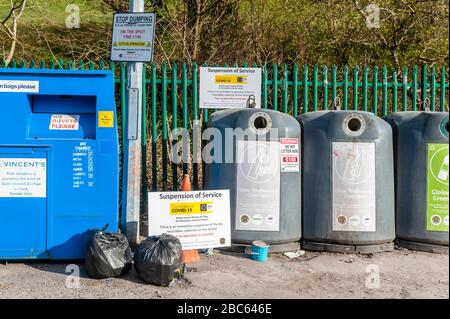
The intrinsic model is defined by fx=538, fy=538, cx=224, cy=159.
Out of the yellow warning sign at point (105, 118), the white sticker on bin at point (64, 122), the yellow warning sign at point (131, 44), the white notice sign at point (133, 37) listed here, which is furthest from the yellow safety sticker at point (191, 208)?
the yellow warning sign at point (131, 44)

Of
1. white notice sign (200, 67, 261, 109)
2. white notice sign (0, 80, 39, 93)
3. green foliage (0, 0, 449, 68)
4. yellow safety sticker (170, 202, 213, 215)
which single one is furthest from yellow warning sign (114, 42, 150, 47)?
green foliage (0, 0, 449, 68)

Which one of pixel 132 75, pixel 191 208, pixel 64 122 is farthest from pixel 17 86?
pixel 191 208

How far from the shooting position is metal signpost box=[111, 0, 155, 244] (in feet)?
16.1

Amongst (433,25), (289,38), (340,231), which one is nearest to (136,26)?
(340,231)

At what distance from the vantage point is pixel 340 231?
4.94 m

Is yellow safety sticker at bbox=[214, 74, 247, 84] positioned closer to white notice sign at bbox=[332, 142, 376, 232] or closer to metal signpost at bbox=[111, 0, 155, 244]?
metal signpost at bbox=[111, 0, 155, 244]

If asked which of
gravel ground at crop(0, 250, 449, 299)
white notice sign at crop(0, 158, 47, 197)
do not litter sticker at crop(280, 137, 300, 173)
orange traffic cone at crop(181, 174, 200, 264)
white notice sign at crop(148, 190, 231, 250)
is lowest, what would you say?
gravel ground at crop(0, 250, 449, 299)

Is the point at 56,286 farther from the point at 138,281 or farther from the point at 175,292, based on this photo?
the point at 175,292

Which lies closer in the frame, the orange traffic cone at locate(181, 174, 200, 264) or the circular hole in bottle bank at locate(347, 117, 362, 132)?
the orange traffic cone at locate(181, 174, 200, 264)

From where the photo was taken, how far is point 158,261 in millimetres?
4090

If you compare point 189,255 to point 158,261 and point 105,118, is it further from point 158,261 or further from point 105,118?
point 105,118

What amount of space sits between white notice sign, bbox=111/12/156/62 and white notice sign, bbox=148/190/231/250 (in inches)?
50.8

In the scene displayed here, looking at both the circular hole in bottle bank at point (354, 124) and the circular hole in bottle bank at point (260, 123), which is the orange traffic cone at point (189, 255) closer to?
the circular hole in bottle bank at point (260, 123)

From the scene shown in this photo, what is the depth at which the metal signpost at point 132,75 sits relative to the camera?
16.1 ft
